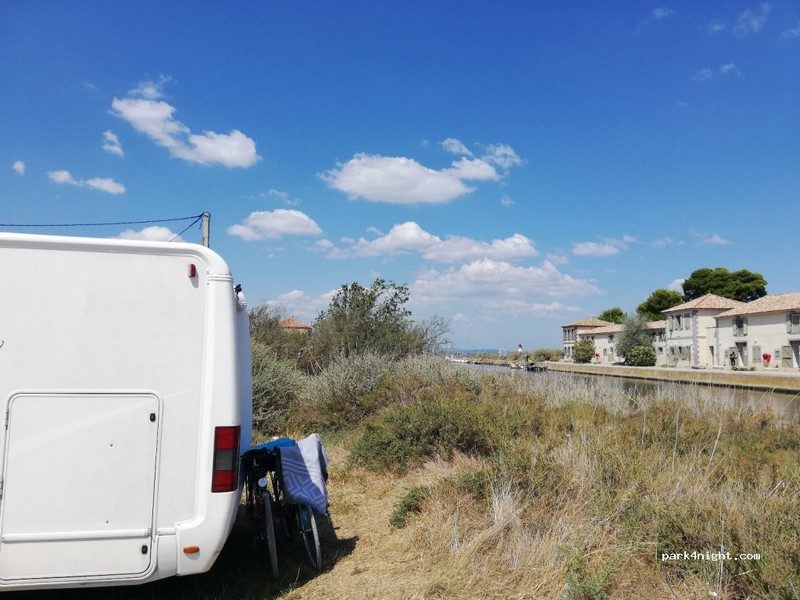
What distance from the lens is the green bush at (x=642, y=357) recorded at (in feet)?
198

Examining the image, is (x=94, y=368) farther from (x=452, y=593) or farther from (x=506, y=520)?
(x=506, y=520)

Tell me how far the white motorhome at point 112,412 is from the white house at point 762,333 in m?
53.6

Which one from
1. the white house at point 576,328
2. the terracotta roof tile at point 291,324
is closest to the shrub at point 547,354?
the white house at point 576,328

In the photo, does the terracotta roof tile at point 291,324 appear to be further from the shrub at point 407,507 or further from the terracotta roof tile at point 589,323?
the terracotta roof tile at point 589,323

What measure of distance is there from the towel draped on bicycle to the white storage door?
3.96ft

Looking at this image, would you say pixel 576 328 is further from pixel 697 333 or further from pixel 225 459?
pixel 225 459

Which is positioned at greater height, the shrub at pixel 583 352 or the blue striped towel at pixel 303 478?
the shrub at pixel 583 352

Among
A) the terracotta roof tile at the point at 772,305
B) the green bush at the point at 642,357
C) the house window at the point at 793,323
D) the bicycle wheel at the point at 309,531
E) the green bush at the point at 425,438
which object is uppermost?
the terracotta roof tile at the point at 772,305

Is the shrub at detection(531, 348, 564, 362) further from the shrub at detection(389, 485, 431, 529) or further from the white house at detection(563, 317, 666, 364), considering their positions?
the shrub at detection(389, 485, 431, 529)

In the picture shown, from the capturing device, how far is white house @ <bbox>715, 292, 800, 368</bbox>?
47062mm

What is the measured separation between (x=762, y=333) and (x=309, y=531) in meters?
55.4

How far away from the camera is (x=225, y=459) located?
3459 millimetres

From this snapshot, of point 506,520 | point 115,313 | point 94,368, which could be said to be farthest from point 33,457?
point 506,520

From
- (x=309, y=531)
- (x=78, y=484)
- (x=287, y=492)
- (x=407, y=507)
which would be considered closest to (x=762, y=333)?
(x=407, y=507)
